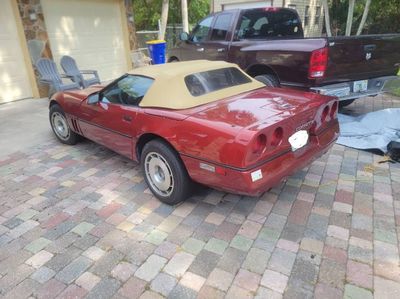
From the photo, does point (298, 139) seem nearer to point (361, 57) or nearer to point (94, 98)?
point (94, 98)

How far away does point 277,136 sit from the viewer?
8.75ft

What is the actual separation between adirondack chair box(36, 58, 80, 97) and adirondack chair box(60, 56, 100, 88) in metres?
0.27

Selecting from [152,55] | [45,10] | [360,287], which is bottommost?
[360,287]

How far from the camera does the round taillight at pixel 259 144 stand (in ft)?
8.11

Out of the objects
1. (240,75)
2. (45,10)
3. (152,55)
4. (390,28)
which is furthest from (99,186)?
(390,28)

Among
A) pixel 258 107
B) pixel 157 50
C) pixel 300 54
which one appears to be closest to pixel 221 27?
pixel 300 54

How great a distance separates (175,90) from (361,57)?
10.5ft

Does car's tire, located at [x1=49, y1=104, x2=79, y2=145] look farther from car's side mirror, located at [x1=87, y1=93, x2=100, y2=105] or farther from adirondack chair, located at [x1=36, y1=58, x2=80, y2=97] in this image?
adirondack chair, located at [x1=36, y1=58, x2=80, y2=97]

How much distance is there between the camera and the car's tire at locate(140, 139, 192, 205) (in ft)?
9.83

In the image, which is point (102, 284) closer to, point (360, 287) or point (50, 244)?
point (50, 244)

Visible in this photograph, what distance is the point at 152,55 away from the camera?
11.6 meters

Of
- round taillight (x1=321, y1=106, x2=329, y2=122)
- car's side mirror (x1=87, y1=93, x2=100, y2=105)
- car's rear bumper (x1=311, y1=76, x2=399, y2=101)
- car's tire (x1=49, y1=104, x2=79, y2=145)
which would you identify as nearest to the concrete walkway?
car's tire (x1=49, y1=104, x2=79, y2=145)

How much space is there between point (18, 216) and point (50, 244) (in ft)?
2.26

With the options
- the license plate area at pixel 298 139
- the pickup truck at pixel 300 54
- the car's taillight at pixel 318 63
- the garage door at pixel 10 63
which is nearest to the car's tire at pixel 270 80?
the pickup truck at pixel 300 54
